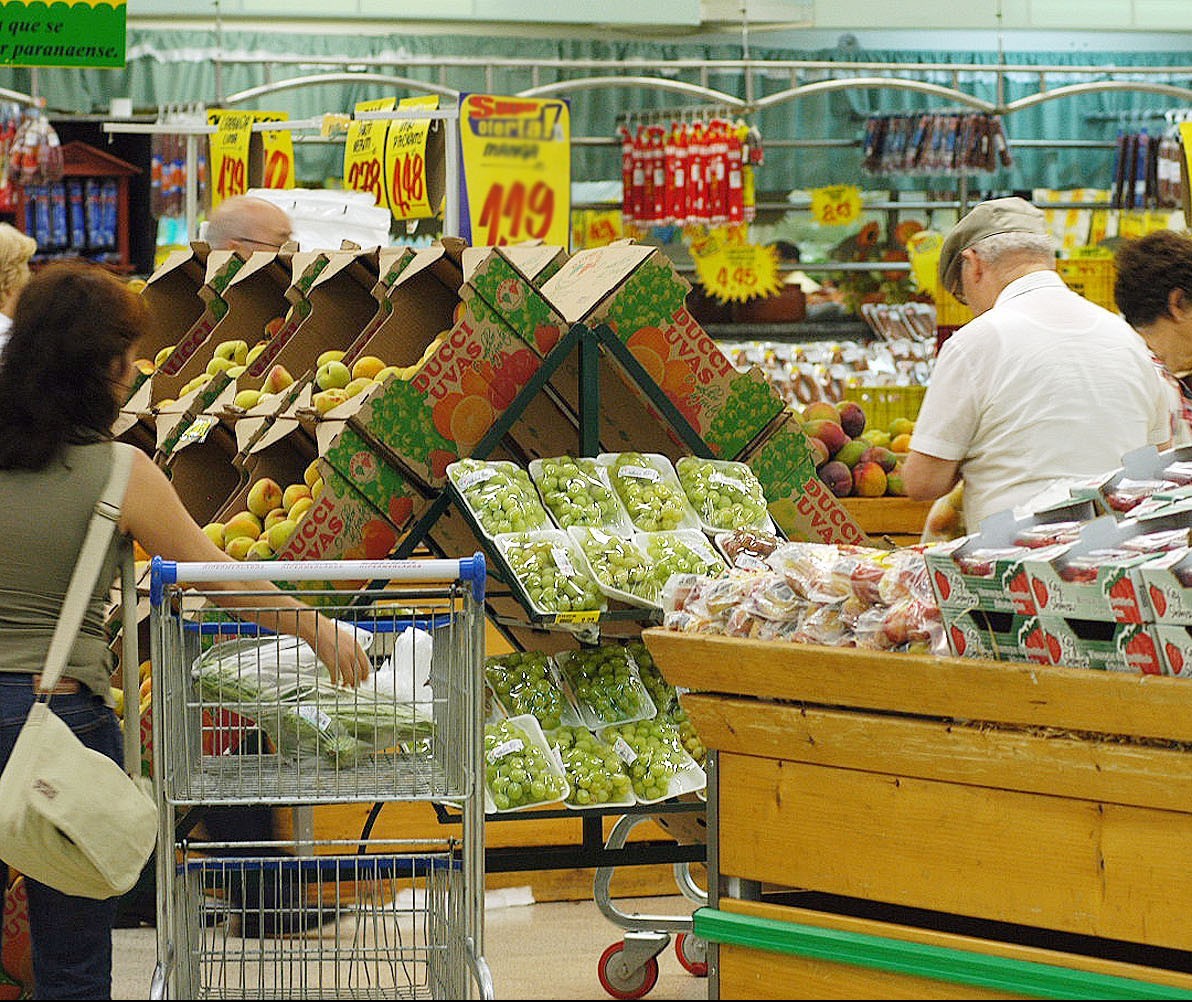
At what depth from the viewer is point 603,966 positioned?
13.1 feet

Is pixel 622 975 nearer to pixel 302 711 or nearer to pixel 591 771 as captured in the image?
pixel 591 771

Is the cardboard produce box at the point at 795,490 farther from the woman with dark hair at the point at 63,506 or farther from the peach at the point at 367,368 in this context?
the woman with dark hair at the point at 63,506

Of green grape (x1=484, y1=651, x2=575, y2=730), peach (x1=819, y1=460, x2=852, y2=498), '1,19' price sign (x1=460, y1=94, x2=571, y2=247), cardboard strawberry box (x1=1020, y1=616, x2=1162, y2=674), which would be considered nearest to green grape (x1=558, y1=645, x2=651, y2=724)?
green grape (x1=484, y1=651, x2=575, y2=730)

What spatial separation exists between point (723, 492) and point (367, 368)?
0.88 meters

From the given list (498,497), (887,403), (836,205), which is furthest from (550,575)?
(836,205)

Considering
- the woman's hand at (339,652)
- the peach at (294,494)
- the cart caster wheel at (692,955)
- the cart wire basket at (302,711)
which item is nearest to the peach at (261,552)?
the peach at (294,494)

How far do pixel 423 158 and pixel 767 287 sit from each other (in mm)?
3319

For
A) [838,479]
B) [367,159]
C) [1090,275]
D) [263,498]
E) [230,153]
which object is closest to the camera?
[263,498]

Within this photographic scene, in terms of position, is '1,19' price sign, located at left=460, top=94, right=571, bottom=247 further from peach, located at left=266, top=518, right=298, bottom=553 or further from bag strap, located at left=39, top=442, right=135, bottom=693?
bag strap, located at left=39, top=442, right=135, bottom=693

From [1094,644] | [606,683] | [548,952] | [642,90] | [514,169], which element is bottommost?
[548,952]

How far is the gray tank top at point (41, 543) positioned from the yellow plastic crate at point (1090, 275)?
5742mm

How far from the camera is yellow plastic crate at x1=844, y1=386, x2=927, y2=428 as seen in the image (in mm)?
7215

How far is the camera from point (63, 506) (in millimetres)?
2830

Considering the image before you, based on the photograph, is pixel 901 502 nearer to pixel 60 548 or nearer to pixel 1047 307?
pixel 1047 307
